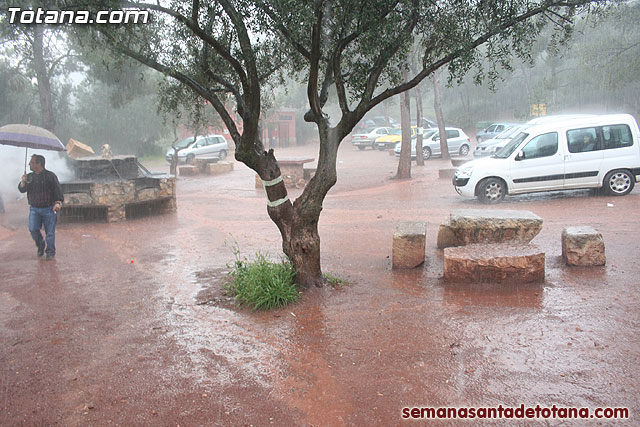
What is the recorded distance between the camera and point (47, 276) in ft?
26.7

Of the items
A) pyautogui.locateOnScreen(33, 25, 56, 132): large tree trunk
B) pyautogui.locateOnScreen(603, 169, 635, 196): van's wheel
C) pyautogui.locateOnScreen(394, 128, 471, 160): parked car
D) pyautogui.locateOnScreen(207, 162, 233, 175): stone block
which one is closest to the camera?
pyautogui.locateOnScreen(603, 169, 635, 196): van's wheel

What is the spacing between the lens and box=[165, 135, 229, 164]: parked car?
30109 mm

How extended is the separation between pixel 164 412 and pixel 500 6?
232 inches

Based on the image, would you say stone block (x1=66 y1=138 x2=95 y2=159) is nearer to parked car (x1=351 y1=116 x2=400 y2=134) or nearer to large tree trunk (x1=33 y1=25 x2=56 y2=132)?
large tree trunk (x1=33 y1=25 x2=56 y2=132)

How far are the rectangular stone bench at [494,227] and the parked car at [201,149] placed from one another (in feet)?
78.2

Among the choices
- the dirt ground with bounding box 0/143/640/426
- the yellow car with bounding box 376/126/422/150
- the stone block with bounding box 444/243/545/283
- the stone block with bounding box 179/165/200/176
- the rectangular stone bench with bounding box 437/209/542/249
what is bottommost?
the dirt ground with bounding box 0/143/640/426

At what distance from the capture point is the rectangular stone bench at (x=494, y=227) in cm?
760

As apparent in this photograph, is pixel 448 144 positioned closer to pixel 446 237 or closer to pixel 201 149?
pixel 201 149

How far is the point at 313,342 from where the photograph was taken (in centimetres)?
523

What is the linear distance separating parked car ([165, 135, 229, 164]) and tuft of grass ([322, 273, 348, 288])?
78.7 feet

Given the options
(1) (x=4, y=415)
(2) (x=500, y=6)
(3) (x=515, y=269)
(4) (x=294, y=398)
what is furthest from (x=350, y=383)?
(2) (x=500, y=6)

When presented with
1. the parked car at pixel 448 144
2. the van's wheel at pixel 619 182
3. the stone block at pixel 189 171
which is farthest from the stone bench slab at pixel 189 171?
the van's wheel at pixel 619 182

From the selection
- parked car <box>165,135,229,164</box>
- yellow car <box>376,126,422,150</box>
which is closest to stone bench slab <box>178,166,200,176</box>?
parked car <box>165,135,229,164</box>

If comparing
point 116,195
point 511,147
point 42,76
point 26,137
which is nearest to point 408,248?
point 511,147
